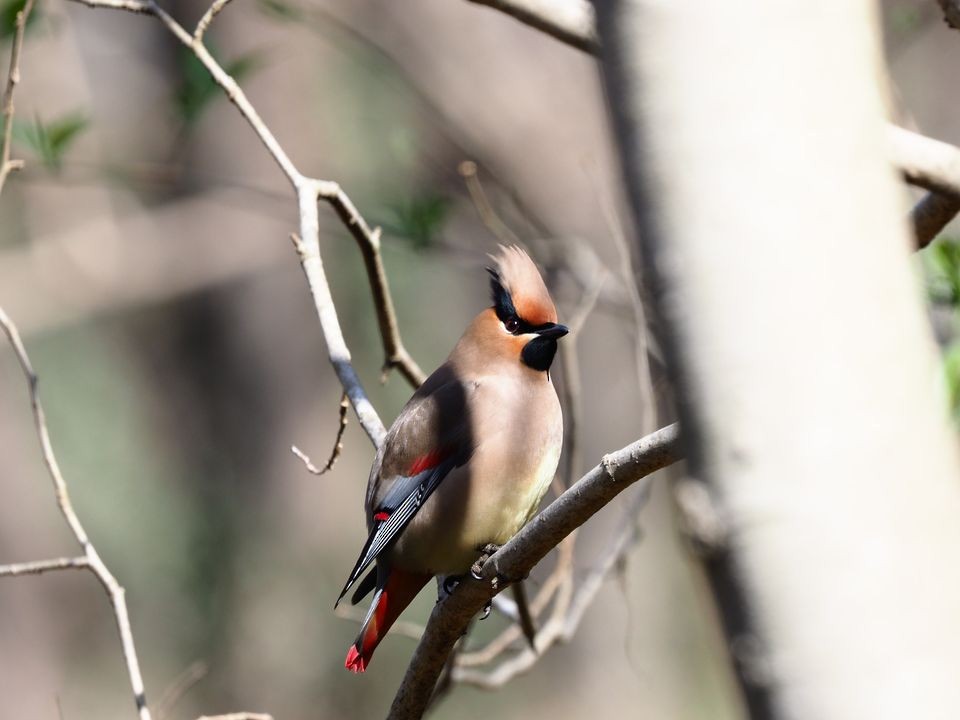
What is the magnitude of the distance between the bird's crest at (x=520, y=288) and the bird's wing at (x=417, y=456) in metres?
0.34

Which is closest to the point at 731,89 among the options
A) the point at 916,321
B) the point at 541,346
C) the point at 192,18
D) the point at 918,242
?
the point at 916,321

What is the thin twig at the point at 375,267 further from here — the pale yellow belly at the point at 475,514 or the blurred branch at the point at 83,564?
the blurred branch at the point at 83,564

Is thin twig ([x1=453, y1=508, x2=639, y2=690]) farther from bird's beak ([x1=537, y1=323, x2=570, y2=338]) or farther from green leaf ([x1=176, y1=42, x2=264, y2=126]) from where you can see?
green leaf ([x1=176, y1=42, x2=264, y2=126])

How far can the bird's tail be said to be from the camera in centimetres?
341

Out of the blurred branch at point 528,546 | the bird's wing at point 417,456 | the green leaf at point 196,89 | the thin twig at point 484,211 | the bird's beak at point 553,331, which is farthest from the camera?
the green leaf at point 196,89

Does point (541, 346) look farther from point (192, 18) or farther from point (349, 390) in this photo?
point (192, 18)

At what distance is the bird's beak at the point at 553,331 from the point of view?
3699 mm

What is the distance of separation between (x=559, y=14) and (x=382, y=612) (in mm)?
1704

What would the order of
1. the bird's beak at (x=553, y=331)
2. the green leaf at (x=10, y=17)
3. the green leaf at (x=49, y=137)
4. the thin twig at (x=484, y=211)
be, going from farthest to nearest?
1. the green leaf at (x=49, y=137)
2. the thin twig at (x=484, y=211)
3. the green leaf at (x=10, y=17)
4. the bird's beak at (x=553, y=331)

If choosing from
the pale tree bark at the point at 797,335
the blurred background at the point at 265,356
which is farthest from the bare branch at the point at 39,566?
the blurred background at the point at 265,356

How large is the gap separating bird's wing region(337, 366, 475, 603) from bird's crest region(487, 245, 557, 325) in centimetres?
34

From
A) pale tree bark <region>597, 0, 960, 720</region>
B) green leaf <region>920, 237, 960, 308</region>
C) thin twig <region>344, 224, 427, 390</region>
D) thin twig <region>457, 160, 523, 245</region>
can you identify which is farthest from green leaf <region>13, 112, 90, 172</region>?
pale tree bark <region>597, 0, 960, 720</region>

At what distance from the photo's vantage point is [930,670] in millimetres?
943

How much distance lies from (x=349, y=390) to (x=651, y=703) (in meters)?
8.41
